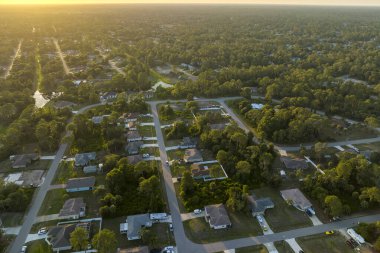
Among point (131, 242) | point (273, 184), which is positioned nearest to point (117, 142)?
point (131, 242)

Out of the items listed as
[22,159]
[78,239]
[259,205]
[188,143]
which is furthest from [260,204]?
[22,159]

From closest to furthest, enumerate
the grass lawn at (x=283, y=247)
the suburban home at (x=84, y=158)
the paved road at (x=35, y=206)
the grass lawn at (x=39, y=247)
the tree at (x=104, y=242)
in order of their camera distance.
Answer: the tree at (x=104, y=242), the grass lawn at (x=39, y=247), the grass lawn at (x=283, y=247), the paved road at (x=35, y=206), the suburban home at (x=84, y=158)

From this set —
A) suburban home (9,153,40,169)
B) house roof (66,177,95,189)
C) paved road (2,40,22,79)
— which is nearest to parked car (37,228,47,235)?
house roof (66,177,95,189)

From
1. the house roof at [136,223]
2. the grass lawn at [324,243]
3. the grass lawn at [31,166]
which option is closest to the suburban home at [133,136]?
the grass lawn at [31,166]

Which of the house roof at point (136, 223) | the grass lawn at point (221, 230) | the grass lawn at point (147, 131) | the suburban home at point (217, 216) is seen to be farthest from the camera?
the grass lawn at point (147, 131)

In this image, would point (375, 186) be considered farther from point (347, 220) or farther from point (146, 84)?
point (146, 84)

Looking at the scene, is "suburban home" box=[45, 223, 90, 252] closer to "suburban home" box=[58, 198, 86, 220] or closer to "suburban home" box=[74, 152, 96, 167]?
"suburban home" box=[58, 198, 86, 220]

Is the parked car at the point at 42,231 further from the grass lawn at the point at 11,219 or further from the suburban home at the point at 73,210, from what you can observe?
the grass lawn at the point at 11,219

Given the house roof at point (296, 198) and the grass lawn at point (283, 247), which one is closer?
the grass lawn at point (283, 247)

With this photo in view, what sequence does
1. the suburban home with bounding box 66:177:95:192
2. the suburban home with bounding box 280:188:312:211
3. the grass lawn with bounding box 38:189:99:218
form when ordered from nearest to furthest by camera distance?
1. the grass lawn with bounding box 38:189:99:218
2. the suburban home with bounding box 280:188:312:211
3. the suburban home with bounding box 66:177:95:192
